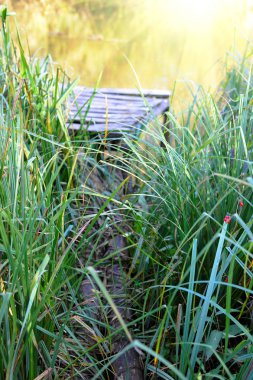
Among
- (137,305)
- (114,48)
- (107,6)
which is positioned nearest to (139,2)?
(107,6)

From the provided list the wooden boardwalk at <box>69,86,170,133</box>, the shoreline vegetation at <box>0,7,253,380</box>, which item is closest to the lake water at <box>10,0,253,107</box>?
the wooden boardwalk at <box>69,86,170,133</box>

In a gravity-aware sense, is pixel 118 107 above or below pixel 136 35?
above

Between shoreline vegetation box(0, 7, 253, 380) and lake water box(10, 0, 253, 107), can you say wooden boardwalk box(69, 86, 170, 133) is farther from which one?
lake water box(10, 0, 253, 107)

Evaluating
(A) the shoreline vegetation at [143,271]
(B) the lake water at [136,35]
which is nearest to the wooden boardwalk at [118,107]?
(A) the shoreline vegetation at [143,271]

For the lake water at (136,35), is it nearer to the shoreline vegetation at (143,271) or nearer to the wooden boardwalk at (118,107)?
the wooden boardwalk at (118,107)

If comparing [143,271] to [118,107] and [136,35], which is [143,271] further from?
[136,35]

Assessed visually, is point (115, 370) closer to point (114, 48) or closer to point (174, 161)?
point (174, 161)

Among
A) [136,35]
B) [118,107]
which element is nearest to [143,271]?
[118,107]

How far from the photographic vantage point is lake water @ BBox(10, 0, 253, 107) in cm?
650

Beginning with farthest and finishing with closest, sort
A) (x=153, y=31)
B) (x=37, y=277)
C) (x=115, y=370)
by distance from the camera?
(x=153, y=31) < (x=115, y=370) < (x=37, y=277)

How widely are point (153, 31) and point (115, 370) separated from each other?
754 centimetres

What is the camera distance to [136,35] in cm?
819

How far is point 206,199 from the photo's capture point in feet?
5.37

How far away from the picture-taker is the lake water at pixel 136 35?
6.50 metres
